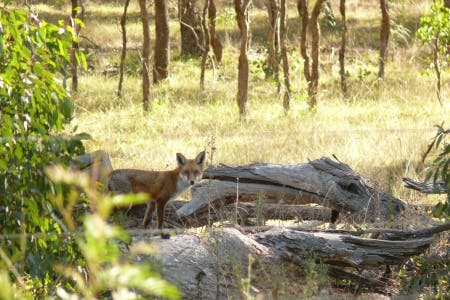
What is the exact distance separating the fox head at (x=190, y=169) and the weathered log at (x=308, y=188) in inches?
26.7

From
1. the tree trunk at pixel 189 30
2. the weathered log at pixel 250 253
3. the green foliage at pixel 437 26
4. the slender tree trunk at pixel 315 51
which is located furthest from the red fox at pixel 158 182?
the tree trunk at pixel 189 30

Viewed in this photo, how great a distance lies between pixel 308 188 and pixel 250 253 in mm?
2125

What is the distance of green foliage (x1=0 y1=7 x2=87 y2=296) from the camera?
5961 millimetres

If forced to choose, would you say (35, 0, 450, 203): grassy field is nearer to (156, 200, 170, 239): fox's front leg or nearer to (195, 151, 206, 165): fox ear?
(195, 151, 206, 165): fox ear

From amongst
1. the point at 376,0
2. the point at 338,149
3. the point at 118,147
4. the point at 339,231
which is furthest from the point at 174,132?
the point at 376,0

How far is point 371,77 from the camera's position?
23.6 metres

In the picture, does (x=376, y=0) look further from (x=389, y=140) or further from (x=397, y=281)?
(x=397, y=281)

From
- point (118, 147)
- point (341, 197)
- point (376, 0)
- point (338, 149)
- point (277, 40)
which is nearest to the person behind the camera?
point (341, 197)

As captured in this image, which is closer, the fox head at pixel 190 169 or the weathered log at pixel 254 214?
the weathered log at pixel 254 214

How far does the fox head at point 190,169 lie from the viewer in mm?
10367

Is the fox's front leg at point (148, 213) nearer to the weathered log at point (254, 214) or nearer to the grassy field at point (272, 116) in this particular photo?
the weathered log at point (254, 214)

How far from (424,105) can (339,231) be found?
1092cm

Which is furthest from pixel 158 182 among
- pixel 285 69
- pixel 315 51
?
pixel 315 51

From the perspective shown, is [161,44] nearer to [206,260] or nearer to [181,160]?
[181,160]
